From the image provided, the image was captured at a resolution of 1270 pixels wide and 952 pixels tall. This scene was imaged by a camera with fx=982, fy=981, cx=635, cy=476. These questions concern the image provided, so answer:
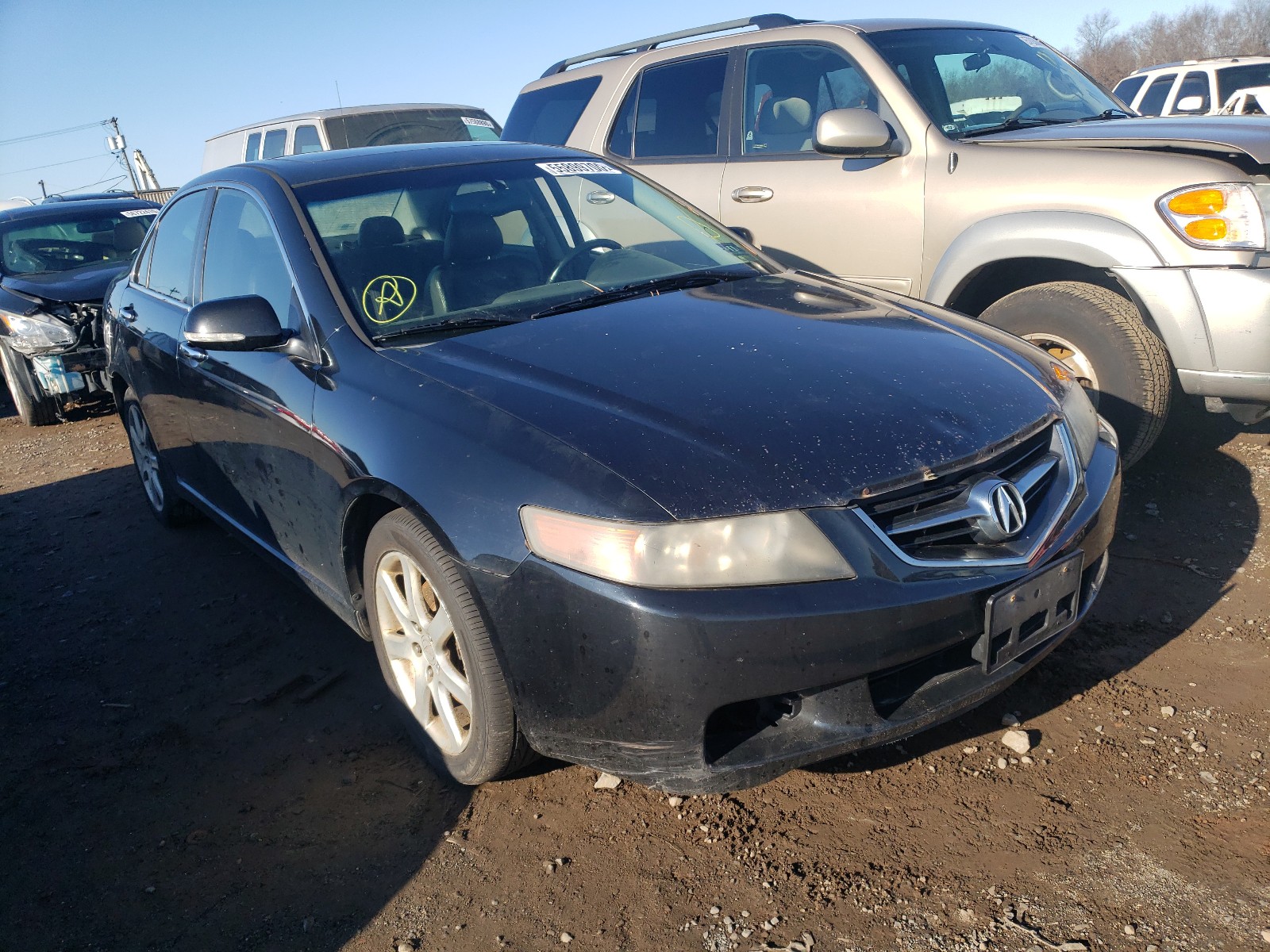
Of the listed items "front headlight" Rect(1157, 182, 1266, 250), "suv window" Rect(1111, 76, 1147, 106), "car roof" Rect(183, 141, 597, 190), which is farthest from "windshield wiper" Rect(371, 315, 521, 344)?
"suv window" Rect(1111, 76, 1147, 106)

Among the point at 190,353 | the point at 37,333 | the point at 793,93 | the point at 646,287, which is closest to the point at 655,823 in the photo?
the point at 646,287

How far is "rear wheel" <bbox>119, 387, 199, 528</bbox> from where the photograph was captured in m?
4.75

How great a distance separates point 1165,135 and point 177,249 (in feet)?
13.5

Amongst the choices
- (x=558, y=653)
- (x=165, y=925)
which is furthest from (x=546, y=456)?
(x=165, y=925)

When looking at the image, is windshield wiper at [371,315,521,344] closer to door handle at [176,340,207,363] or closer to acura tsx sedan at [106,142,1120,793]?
acura tsx sedan at [106,142,1120,793]

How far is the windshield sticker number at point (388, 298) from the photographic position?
2975 mm

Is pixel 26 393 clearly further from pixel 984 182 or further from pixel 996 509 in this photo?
pixel 996 509

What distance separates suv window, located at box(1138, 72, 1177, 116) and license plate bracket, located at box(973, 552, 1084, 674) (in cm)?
1176

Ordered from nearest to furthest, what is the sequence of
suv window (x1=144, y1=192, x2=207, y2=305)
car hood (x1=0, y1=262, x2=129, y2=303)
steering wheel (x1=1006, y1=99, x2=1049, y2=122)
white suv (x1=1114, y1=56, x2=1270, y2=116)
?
suv window (x1=144, y1=192, x2=207, y2=305)
steering wheel (x1=1006, y1=99, x2=1049, y2=122)
car hood (x1=0, y1=262, x2=129, y2=303)
white suv (x1=1114, y1=56, x2=1270, y2=116)

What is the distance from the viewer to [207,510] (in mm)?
4191

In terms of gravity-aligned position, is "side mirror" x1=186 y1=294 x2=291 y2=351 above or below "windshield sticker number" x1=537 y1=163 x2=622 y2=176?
below

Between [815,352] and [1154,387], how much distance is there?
1.95 m

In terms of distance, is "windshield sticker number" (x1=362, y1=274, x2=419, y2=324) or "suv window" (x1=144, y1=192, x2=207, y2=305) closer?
"windshield sticker number" (x1=362, y1=274, x2=419, y2=324)

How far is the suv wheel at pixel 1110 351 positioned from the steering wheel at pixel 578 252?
6.06 feet
